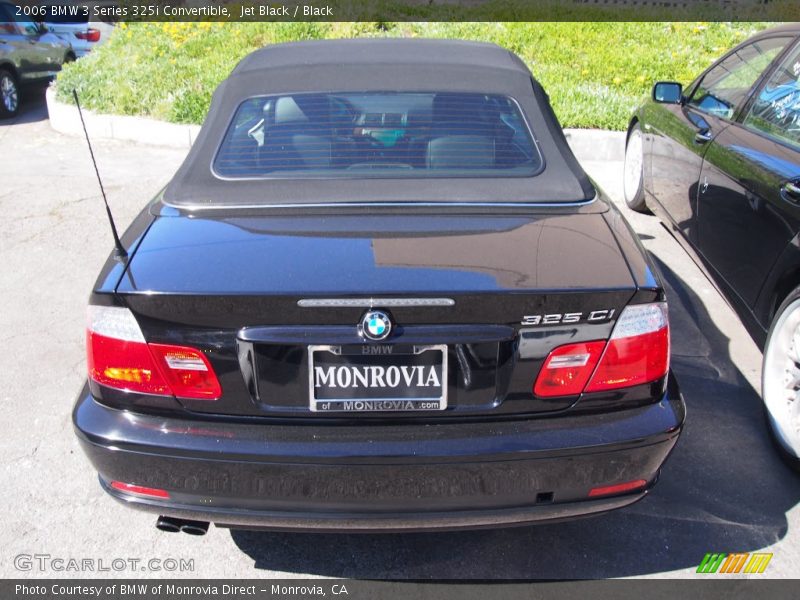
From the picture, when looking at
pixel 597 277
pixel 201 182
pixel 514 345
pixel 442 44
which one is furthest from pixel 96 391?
pixel 442 44

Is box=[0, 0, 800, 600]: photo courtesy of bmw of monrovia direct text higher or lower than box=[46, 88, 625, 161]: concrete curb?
higher

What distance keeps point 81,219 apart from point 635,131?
4521mm

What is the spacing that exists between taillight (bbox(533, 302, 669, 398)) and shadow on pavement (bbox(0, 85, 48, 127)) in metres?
10.0

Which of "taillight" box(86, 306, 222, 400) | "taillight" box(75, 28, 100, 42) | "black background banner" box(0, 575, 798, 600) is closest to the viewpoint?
"taillight" box(86, 306, 222, 400)

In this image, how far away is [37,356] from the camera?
164 inches

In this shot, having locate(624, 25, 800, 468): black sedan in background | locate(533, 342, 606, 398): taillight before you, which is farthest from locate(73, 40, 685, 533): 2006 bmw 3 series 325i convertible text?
locate(624, 25, 800, 468): black sedan in background

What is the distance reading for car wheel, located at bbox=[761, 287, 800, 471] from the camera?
10.6 ft

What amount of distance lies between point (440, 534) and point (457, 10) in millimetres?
10068

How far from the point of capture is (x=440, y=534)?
2885 mm

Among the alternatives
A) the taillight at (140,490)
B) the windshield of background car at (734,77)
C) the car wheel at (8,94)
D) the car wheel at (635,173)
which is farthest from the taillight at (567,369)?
the car wheel at (8,94)

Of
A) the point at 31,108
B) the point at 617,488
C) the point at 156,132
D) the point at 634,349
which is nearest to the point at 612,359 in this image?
the point at 634,349

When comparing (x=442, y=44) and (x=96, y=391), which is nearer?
(x=96, y=391)

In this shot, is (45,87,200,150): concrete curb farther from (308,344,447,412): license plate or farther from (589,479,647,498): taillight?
(589,479,647,498): taillight

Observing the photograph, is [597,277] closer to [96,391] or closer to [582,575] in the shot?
[582,575]
